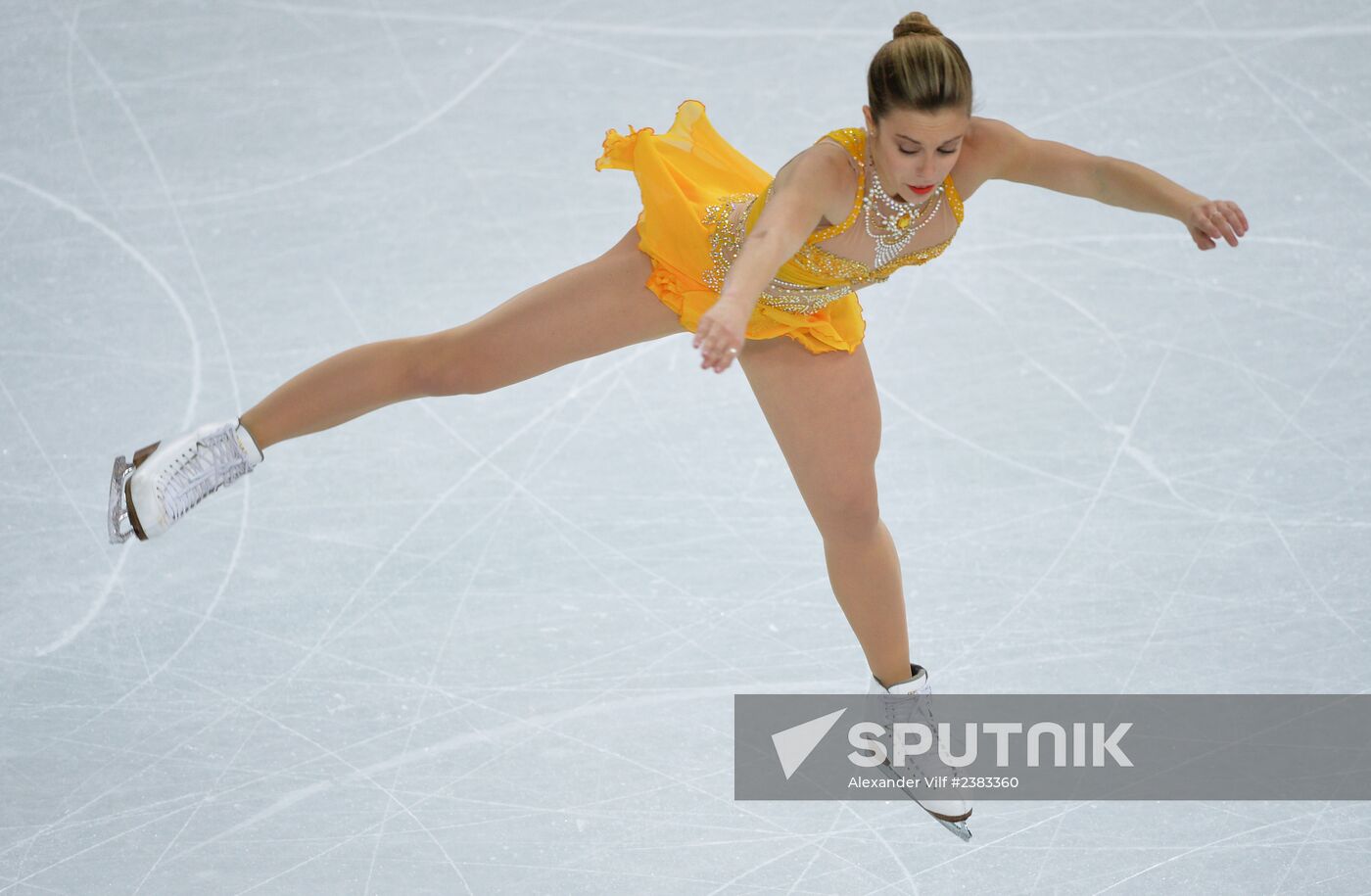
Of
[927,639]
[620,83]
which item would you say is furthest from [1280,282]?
[620,83]

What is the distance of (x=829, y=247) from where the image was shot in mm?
2617

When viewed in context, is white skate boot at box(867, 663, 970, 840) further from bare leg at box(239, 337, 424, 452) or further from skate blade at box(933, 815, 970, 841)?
bare leg at box(239, 337, 424, 452)

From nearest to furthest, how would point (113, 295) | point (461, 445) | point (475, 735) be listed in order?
point (475, 735), point (461, 445), point (113, 295)

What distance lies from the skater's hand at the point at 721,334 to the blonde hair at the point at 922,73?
52 cm

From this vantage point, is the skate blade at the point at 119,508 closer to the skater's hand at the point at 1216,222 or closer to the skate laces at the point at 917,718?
the skate laces at the point at 917,718

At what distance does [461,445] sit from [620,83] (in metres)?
1.67

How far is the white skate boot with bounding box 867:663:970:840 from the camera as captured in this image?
2.93 m

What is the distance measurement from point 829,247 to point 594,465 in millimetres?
1397

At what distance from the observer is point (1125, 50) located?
5.17 metres

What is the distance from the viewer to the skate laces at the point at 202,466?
3.06 metres

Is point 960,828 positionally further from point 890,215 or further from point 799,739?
point 890,215

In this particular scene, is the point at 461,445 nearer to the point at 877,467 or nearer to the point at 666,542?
the point at 666,542

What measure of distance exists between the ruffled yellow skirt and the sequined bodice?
0.02 m

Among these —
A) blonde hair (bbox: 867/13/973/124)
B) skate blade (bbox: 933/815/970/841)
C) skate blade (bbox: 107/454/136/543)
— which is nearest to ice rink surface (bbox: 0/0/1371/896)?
skate blade (bbox: 933/815/970/841)
